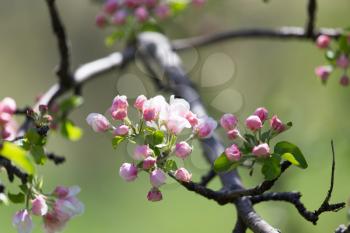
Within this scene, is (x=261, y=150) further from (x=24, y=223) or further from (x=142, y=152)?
(x=24, y=223)

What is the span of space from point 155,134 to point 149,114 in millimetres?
31

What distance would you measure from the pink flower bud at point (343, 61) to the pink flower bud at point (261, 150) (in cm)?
54

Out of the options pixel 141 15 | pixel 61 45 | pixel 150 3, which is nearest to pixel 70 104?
pixel 61 45

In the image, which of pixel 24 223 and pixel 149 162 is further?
A: pixel 24 223

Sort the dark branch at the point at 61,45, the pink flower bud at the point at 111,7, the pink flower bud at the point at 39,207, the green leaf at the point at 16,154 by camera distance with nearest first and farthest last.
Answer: the green leaf at the point at 16,154
the pink flower bud at the point at 39,207
the dark branch at the point at 61,45
the pink flower bud at the point at 111,7

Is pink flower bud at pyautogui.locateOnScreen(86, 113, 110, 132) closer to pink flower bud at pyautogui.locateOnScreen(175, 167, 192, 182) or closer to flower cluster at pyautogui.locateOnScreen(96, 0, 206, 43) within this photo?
pink flower bud at pyautogui.locateOnScreen(175, 167, 192, 182)

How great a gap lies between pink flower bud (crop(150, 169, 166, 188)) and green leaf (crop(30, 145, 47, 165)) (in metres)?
0.21

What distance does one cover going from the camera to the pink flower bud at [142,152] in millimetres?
901

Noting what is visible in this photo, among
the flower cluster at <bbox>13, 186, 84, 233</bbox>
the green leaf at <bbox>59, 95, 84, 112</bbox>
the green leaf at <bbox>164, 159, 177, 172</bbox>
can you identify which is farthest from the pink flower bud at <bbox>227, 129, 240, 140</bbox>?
the green leaf at <bbox>59, 95, 84, 112</bbox>

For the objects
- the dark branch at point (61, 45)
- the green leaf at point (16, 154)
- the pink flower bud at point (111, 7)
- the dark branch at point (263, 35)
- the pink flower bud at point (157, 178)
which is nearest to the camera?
the green leaf at point (16, 154)

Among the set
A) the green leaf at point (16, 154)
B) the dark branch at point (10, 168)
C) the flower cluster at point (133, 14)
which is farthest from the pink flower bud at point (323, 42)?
the green leaf at point (16, 154)

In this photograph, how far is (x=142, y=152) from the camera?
900 mm

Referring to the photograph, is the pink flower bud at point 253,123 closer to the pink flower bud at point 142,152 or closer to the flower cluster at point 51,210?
the pink flower bud at point 142,152

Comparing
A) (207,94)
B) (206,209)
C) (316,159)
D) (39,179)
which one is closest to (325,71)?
(39,179)
